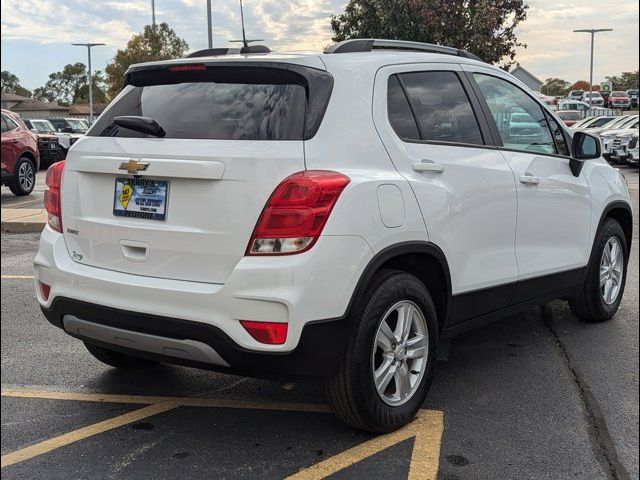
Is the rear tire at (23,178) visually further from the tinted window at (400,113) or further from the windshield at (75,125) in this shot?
the windshield at (75,125)

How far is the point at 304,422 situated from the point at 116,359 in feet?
4.06

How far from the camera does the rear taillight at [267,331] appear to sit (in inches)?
117

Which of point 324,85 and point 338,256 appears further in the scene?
point 324,85

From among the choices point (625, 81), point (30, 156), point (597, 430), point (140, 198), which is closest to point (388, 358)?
point (597, 430)

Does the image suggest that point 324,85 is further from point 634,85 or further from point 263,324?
point 634,85

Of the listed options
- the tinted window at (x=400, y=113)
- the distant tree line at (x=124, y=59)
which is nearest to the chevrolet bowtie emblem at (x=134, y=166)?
the tinted window at (x=400, y=113)

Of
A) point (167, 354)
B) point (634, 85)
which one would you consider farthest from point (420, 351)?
point (634, 85)

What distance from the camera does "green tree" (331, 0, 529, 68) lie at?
17531mm

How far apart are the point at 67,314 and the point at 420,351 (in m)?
1.69

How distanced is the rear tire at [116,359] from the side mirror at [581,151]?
9.70 feet

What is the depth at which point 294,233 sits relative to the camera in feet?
9.78

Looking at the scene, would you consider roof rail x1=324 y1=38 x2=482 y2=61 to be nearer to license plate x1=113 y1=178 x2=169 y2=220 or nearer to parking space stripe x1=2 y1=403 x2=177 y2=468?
license plate x1=113 y1=178 x2=169 y2=220

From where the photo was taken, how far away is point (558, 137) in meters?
4.89

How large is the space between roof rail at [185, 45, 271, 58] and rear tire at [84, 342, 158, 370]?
1673 millimetres
